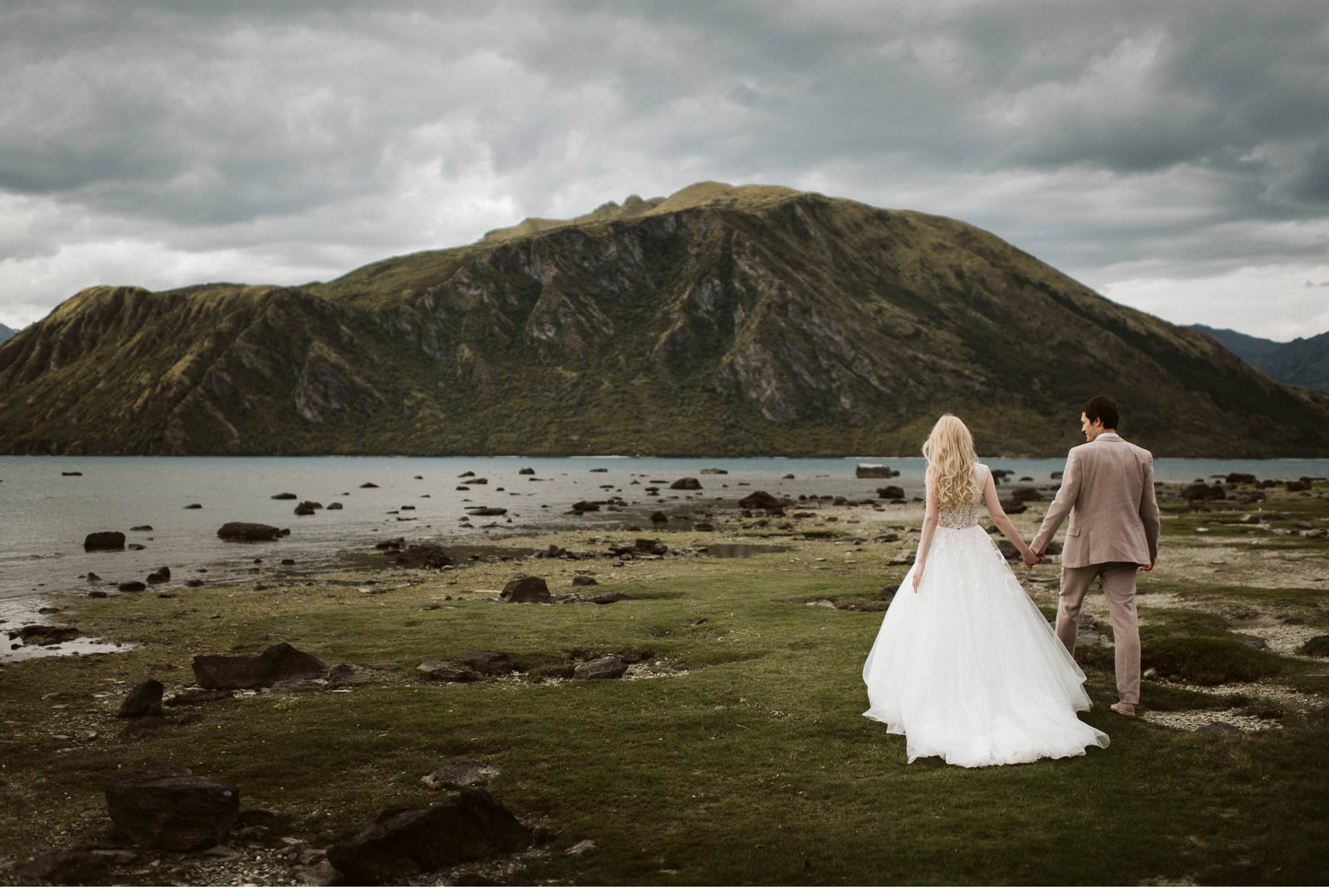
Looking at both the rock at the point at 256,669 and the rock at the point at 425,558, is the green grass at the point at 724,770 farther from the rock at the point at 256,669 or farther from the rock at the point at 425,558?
the rock at the point at 425,558

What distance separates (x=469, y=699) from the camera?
1513cm

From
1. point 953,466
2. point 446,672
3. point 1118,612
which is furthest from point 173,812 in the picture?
point 1118,612

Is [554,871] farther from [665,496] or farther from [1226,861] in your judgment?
[665,496]

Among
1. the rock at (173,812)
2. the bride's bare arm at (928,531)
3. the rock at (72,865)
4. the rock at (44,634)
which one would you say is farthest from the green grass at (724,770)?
the rock at (44,634)

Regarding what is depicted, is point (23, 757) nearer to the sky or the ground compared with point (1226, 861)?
nearer to the ground

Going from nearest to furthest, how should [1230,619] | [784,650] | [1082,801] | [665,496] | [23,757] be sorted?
[1082,801] < [23,757] < [784,650] < [1230,619] < [665,496]

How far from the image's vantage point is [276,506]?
7819 cm

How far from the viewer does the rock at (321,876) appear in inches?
335

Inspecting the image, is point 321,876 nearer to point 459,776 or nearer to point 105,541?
point 459,776

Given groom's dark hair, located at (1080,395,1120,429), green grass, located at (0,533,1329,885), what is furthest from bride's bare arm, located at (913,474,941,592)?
groom's dark hair, located at (1080,395,1120,429)

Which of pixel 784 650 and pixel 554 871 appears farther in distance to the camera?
pixel 784 650

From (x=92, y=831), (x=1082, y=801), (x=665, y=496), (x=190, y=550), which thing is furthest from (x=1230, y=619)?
(x=665, y=496)

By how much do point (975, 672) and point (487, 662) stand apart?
1039 cm

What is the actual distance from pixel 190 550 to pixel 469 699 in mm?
39949
